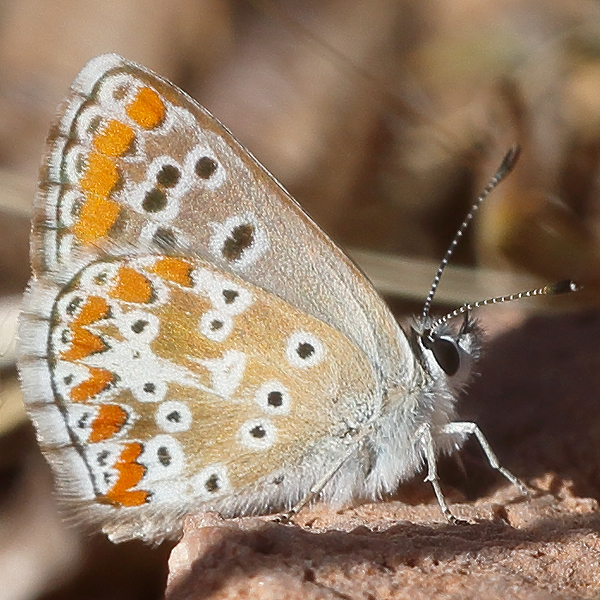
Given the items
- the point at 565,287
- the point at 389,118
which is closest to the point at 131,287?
the point at 565,287

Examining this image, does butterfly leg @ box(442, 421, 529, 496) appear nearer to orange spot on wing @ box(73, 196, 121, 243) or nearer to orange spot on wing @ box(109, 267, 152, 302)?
orange spot on wing @ box(109, 267, 152, 302)

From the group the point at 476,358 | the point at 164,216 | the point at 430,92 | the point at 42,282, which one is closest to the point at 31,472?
the point at 42,282

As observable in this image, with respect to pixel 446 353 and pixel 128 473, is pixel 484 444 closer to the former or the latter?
pixel 446 353

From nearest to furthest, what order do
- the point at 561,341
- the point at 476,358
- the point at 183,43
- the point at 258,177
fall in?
1. the point at 258,177
2. the point at 476,358
3. the point at 561,341
4. the point at 183,43

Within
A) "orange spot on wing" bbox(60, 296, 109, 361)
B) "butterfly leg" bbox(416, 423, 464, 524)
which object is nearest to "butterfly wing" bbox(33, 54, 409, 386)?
"orange spot on wing" bbox(60, 296, 109, 361)

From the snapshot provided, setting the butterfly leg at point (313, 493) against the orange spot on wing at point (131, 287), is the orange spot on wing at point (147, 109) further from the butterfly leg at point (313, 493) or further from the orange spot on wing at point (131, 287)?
the butterfly leg at point (313, 493)

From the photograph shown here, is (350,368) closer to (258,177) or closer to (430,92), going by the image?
(258,177)
